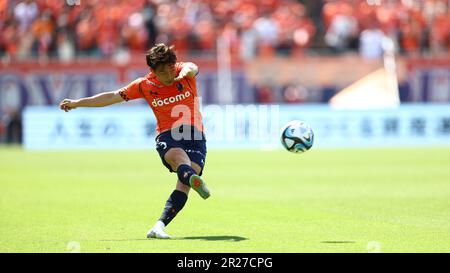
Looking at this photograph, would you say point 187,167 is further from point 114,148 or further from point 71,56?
point 71,56

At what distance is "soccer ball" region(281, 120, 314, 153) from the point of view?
1212 centimetres

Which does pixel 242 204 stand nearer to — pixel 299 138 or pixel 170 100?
pixel 299 138

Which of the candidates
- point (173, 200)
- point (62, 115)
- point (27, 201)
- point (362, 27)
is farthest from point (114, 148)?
point (173, 200)

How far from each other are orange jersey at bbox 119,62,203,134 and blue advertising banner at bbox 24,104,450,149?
1724 centimetres

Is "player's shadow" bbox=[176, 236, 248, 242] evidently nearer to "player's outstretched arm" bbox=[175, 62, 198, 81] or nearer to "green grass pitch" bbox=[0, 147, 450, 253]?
"green grass pitch" bbox=[0, 147, 450, 253]

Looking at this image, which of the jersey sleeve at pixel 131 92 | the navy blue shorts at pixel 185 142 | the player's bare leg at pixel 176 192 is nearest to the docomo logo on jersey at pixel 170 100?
the jersey sleeve at pixel 131 92

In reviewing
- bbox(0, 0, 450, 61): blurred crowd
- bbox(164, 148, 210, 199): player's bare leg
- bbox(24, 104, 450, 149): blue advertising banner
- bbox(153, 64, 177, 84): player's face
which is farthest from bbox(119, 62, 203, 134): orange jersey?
bbox(0, 0, 450, 61): blurred crowd

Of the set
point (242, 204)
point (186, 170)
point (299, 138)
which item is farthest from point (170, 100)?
point (242, 204)

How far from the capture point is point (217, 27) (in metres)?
31.2

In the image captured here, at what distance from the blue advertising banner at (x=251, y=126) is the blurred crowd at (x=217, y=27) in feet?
8.89

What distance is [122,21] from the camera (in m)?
30.7

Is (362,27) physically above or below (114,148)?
above

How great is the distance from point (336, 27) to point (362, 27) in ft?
3.29

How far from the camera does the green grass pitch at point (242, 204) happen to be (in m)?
10.3
